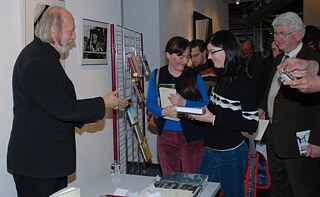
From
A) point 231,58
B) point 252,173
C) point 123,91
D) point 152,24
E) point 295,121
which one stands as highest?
point 152,24

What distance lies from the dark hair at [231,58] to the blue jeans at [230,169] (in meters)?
0.46

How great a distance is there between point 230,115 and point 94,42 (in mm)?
1520

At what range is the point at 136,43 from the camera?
164 inches

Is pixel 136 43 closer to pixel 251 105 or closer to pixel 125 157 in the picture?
pixel 125 157

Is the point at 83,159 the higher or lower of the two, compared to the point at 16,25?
lower

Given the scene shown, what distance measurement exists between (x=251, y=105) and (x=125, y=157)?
7.00 feet

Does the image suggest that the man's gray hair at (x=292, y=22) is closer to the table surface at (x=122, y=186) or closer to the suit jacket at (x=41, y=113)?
the table surface at (x=122, y=186)

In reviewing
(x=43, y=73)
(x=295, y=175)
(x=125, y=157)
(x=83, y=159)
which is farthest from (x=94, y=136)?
(x=295, y=175)

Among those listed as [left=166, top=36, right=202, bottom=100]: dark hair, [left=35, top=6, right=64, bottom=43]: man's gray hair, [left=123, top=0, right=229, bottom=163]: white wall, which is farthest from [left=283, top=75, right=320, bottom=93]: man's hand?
[left=123, top=0, right=229, bottom=163]: white wall

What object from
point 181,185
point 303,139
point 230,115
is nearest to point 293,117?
point 303,139

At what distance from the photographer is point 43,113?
175cm

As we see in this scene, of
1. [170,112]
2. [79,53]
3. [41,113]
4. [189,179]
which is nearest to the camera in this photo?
[41,113]

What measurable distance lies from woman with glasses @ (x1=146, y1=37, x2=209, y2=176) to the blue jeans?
53 centimetres

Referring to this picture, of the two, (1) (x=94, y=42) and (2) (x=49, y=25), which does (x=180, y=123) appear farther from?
(2) (x=49, y=25)
